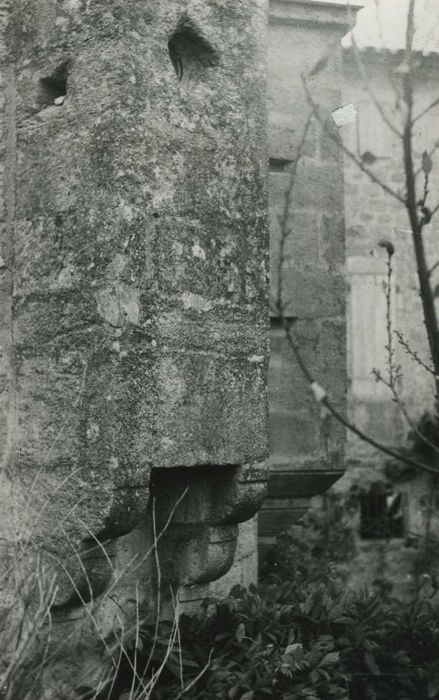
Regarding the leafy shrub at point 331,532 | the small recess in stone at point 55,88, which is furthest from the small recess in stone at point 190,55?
the leafy shrub at point 331,532

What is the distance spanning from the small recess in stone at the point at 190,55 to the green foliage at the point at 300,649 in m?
1.99

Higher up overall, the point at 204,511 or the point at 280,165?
the point at 280,165

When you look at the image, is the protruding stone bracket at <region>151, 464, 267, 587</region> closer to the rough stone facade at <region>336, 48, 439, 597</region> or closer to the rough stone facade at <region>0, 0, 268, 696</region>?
the rough stone facade at <region>0, 0, 268, 696</region>

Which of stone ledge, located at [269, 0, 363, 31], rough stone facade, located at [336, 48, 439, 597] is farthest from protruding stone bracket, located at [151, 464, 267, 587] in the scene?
rough stone facade, located at [336, 48, 439, 597]

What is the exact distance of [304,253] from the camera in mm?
5629

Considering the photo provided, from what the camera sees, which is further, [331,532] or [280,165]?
[331,532]

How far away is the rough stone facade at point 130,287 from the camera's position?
10.7 ft

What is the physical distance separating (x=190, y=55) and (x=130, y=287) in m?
0.95

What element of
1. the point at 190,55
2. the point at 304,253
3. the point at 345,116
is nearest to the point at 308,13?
the point at 304,253

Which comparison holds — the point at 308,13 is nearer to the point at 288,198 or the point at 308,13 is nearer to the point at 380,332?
the point at 288,198

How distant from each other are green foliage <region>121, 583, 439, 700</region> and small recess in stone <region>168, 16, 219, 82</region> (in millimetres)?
1992

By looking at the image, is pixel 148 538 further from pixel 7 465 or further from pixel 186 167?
pixel 186 167

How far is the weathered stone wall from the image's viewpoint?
5.56 meters

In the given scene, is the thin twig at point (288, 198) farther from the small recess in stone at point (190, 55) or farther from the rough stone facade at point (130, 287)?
the small recess in stone at point (190, 55)
